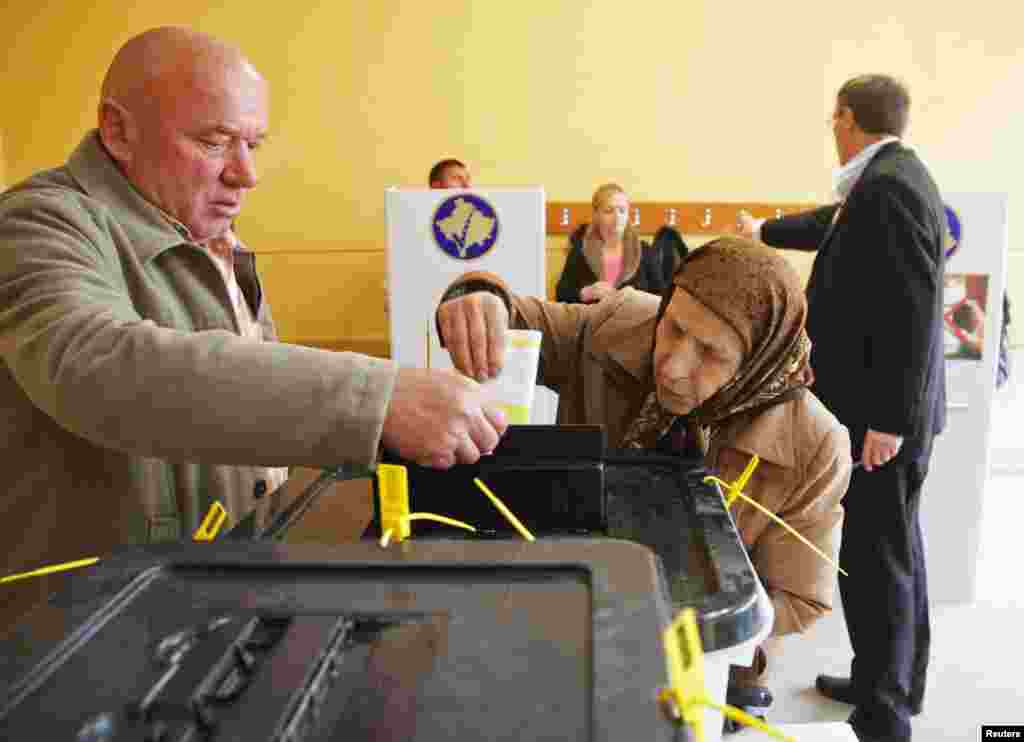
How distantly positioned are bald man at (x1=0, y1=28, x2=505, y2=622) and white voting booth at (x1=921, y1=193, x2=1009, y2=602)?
2337 millimetres

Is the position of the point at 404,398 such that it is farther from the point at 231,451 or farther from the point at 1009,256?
the point at 1009,256

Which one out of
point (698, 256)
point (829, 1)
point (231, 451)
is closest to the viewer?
point (231, 451)

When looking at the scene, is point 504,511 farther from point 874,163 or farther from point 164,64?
point 874,163

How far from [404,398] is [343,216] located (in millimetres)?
3831

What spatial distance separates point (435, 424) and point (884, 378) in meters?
1.68

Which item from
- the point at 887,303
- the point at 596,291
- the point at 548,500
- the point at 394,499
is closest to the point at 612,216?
the point at 596,291

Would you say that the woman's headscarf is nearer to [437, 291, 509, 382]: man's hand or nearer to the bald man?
[437, 291, 509, 382]: man's hand

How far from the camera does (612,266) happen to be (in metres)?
3.76

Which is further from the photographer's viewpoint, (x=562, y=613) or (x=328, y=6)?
(x=328, y=6)

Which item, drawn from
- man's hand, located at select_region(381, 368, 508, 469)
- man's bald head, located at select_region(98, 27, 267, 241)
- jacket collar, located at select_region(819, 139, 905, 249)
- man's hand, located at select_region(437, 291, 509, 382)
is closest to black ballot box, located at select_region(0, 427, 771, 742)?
man's hand, located at select_region(381, 368, 508, 469)

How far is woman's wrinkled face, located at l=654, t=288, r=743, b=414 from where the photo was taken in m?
1.18

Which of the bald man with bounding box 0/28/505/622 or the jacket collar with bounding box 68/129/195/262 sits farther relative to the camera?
the jacket collar with bounding box 68/129/195/262

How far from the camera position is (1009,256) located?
14.0 ft

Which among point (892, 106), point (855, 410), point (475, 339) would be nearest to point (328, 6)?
point (892, 106)
